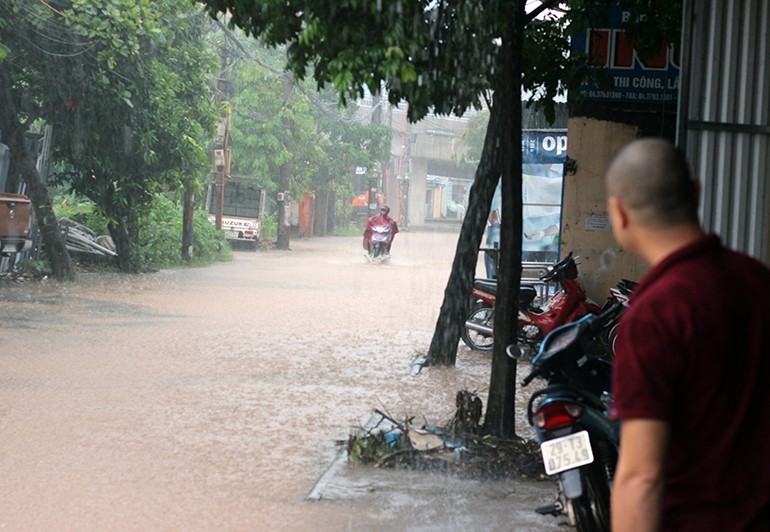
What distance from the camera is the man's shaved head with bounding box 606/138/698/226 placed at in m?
2.37

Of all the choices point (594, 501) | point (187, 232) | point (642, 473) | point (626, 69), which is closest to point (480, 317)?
point (626, 69)

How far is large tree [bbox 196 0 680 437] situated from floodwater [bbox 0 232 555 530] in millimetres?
1542

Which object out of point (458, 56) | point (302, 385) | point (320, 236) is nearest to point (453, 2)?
point (458, 56)

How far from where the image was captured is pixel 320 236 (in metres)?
51.4

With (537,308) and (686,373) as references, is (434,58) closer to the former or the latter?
(686,373)

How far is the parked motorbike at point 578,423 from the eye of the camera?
13.8 feet

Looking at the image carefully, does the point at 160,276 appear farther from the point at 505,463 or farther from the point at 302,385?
the point at 505,463

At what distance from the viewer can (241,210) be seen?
3603 centimetres

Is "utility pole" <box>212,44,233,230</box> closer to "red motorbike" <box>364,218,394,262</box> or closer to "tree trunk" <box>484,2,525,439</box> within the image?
"red motorbike" <box>364,218,394,262</box>

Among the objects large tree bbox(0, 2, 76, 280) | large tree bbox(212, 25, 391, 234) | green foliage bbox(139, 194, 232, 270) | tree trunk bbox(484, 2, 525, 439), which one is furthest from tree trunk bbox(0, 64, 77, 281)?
large tree bbox(212, 25, 391, 234)

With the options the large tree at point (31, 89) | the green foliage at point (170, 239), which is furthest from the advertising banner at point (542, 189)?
the green foliage at point (170, 239)

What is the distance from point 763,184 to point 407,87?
2.11 m

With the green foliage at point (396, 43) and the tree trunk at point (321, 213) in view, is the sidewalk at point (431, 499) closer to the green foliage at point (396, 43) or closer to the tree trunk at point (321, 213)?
the green foliage at point (396, 43)

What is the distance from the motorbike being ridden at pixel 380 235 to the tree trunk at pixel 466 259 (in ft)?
59.3
